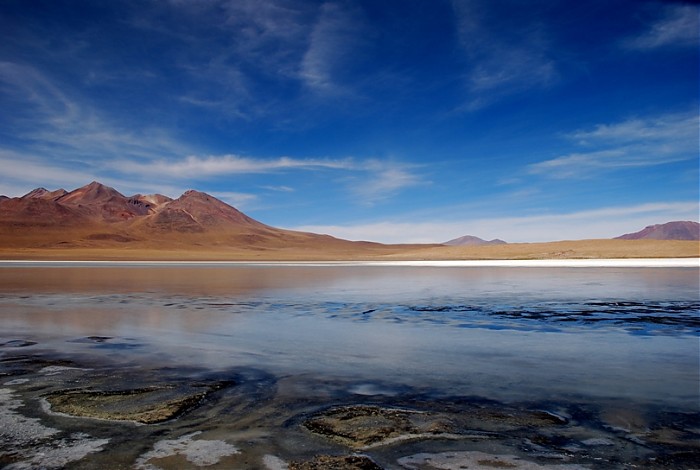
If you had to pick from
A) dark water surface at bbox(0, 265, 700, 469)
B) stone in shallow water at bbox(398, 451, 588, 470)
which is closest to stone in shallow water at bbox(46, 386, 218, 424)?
dark water surface at bbox(0, 265, 700, 469)

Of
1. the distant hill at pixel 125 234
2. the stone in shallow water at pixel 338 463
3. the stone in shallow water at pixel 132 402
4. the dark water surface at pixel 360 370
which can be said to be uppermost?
the distant hill at pixel 125 234

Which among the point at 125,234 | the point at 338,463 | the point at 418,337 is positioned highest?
the point at 125,234

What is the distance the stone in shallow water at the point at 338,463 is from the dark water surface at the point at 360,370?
88mm

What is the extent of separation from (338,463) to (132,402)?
261 centimetres

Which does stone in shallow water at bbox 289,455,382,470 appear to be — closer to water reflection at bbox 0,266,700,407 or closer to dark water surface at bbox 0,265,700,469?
dark water surface at bbox 0,265,700,469

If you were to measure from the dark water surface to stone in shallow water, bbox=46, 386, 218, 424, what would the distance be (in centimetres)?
15

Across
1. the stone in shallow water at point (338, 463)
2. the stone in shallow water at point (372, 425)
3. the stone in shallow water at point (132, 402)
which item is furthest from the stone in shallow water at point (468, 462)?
the stone in shallow water at point (132, 402)

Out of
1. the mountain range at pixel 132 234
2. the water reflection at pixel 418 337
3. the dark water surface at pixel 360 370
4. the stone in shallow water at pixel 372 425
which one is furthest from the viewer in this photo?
the mountain range at pixel 132 234

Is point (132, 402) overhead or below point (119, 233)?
below

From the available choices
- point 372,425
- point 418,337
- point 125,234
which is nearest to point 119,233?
point 125,234

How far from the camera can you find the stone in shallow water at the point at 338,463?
3.66 meters

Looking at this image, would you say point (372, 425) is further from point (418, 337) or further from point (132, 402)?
point (418, 337)

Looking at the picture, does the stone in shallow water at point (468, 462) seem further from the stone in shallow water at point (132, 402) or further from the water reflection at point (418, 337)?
the stone in shallow water at point (132, 402)

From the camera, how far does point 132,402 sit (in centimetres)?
525
